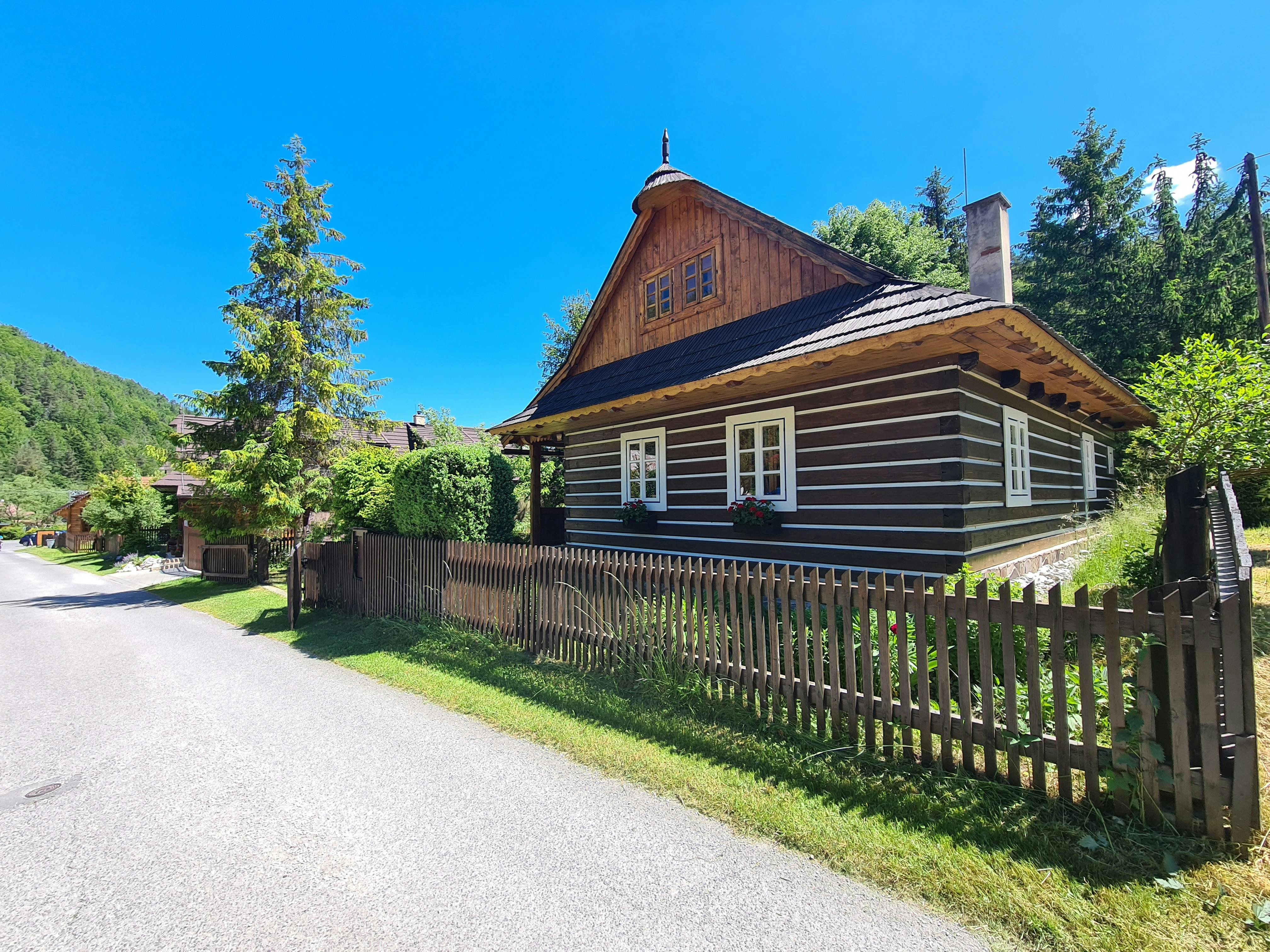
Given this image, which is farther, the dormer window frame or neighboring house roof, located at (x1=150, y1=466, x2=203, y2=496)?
neighboring house roof, located at (x1=150, y1=466, x2=203, y2=496)

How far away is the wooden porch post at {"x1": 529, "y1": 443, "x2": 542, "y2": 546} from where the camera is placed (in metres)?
13.5

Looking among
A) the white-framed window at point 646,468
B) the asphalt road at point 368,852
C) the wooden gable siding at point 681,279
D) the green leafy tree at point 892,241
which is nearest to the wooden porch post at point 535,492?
the wooden gable siding at point 681,279

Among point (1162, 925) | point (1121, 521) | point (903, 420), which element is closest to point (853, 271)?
point (903, 420)

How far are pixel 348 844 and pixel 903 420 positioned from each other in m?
7.08

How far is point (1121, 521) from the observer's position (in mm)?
9703

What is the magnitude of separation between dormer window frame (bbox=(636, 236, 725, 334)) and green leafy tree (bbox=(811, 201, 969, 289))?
15.7 meters

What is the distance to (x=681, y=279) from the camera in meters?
11.1

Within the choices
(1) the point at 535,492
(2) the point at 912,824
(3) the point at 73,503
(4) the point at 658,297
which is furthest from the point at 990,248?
(3) the point at 73,503

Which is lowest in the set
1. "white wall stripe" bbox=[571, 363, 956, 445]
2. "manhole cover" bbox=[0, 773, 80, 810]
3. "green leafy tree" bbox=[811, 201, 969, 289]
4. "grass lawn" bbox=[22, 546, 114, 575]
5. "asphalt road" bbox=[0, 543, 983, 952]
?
"grass lawn" bbox=[22, 546, 114, 575]

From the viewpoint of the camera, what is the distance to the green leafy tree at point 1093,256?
22188mm

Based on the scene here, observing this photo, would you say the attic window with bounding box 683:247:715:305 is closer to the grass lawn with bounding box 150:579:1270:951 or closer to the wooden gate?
the grass lawn with bounding box 150:579:1270:951

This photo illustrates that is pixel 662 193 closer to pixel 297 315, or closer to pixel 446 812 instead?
pixel 446 812

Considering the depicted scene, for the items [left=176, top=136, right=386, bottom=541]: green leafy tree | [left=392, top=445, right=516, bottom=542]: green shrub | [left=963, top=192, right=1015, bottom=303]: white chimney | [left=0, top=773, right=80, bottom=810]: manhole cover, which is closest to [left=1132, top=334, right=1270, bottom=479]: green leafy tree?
[left=963, top=192, right=1015, bottom=303]: white chimney

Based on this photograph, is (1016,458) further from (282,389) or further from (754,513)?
(282,389)
